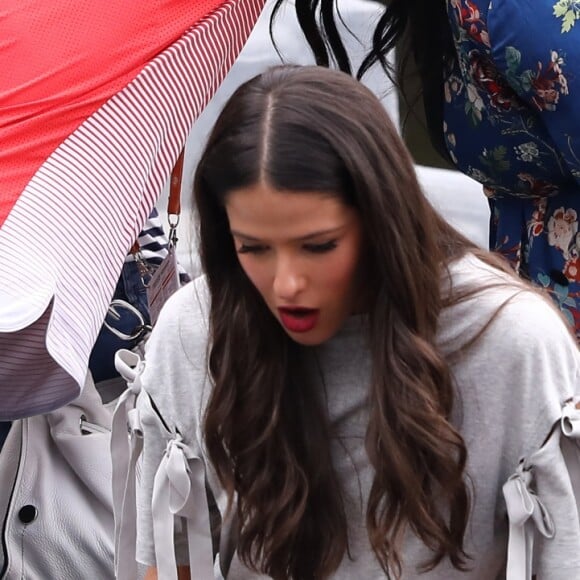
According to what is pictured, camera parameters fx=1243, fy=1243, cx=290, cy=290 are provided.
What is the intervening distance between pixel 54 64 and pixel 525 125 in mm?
680

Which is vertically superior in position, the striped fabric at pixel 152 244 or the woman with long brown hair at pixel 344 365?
the woman with long brown hair at pixel 344 365

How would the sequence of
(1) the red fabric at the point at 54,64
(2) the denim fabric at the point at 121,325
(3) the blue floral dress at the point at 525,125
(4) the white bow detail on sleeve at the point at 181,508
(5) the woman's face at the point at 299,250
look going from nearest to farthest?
(5) the woman's face at the point at 299,250, (4) the white bow detail on sleeve at the point at 181,508, (3) the blue floral dress at the point at 525,125, (1) the red fabric at the point at 54,64, (2) the denim fabric at the point at 121,325

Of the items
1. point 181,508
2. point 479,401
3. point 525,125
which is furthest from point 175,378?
point 525,125

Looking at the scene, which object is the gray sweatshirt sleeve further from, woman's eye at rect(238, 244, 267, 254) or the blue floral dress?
the blue floral dress

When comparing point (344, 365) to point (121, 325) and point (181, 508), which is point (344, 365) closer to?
point (181, 508)

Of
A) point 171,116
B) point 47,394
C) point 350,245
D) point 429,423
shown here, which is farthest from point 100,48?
point 429,423

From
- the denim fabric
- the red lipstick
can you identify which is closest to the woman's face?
the red lipstick

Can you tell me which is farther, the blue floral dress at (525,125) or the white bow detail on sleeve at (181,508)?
the blue floral dress at (525,125)

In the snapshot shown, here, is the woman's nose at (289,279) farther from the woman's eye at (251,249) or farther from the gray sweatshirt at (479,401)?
the gray sweatshirt at (479,401)

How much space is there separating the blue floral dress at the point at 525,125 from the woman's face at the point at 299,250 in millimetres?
489

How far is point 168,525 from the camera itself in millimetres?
1543

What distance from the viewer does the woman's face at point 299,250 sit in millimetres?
1262

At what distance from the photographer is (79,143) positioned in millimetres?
1771

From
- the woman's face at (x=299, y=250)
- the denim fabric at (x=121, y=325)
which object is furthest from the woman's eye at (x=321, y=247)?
the denim fabric at (x=121, y=325)
